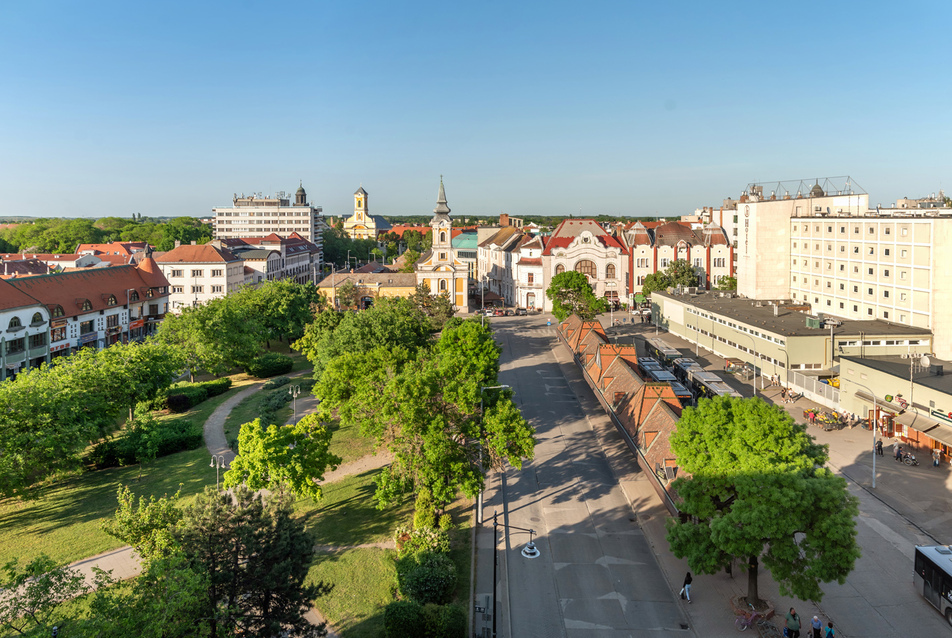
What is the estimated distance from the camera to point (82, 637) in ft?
40.8

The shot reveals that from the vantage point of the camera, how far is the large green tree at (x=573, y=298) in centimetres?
7719

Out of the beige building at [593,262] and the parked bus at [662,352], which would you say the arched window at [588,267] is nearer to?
the beige building at [593,262]

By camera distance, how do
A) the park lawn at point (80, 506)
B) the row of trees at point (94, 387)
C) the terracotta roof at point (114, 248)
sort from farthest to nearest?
the terracotta roof at point (114, 248)
the row of trees at point (94, 387)
the park lawn at point (80, 506)

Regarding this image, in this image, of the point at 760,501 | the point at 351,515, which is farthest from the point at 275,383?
the point at 760,501

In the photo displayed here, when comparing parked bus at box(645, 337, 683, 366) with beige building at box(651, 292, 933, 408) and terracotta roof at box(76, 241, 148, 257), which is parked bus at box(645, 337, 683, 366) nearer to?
beige building at box(651, 292, 933, 408)

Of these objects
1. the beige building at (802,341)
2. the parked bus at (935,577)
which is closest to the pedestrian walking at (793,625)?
the parked bus at (935,577)

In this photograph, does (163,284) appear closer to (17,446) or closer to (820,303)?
(17,446)

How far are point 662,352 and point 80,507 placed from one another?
147ft

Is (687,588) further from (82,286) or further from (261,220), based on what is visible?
(261,220)

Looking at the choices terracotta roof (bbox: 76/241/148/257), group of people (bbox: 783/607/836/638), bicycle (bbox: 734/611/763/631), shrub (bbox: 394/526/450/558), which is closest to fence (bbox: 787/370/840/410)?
group of people (bbox: 783/607/836/638)

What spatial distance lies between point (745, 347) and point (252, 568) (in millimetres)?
47534

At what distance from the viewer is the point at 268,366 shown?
6197 centimetres

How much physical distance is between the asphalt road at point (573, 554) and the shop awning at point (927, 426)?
16449mm

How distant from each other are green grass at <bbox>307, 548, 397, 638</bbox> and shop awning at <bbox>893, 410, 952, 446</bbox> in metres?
28.3
